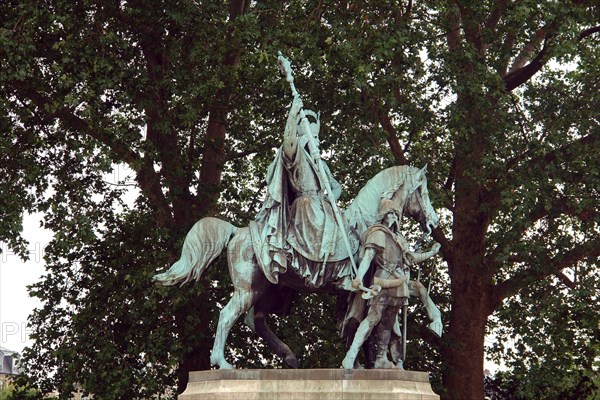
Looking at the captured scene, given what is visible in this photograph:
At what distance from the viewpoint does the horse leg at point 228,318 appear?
44.2ft

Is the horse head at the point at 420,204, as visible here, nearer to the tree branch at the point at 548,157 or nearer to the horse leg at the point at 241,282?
the horse leg at the point at 241,282

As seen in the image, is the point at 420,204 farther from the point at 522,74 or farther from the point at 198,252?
the point at 522,74

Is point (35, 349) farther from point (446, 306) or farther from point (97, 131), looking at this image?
point (446, 306)

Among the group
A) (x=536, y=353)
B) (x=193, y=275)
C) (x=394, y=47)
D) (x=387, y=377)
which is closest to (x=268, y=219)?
(x=193, y=275)

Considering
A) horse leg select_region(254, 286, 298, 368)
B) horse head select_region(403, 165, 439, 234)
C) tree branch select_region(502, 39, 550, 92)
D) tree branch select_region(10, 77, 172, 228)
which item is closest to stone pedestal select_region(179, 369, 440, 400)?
horse leg select_region(254, 286, 298, 368)

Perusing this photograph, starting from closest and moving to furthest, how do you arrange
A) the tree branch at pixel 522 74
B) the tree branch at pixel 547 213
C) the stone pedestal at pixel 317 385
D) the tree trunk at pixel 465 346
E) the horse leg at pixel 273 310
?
the stone pedestal at pixel 317 385 < the horse leg at pixel 273 310 < the tree branch at pixel 547 213 < the tree trunk at pixel 465 346 < the tree branch at pixel 522 74

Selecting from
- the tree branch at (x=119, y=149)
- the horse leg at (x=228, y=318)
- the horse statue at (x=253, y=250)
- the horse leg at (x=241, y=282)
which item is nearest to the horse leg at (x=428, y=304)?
the horse statue at (x=253, y=250)

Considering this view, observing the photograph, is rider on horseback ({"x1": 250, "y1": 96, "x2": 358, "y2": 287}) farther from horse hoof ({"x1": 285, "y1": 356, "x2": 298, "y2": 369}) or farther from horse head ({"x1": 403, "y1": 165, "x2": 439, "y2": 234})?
horse hoof ({"x1": 285, "y1": 356, "x2": 298, "y2": 369})

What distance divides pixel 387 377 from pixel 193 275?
2.62 meters

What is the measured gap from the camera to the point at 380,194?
13.8 m

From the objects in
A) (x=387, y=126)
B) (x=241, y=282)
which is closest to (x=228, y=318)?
(x=241, y=282)

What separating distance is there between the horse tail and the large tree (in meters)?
5.69

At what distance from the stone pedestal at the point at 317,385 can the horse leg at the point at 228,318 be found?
1.39 ft

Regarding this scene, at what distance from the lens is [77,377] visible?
2023 centimetres
